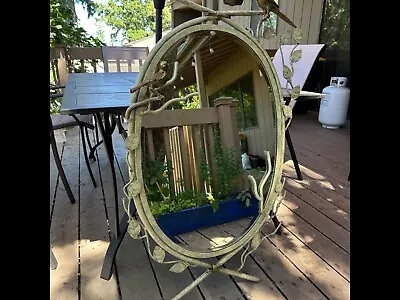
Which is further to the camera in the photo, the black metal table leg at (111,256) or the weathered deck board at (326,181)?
the weathered deck board at (326,181)

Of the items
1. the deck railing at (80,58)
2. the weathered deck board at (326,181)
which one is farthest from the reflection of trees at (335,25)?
the deck railing at (80,58)

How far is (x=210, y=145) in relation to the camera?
1.33 meters

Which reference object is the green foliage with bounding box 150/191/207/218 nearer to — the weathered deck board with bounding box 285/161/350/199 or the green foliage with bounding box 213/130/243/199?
the green foliage with bounding box 213/130/243/199

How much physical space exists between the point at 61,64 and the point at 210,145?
2.60m

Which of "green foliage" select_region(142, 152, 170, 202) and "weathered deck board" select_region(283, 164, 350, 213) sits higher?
"green foliage" select_region(142, 152, 170, 202)

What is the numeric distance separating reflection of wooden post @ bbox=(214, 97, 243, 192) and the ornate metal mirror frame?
0.49 ft

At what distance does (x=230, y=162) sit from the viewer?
1.36m

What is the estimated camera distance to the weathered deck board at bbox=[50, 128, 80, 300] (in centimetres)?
121

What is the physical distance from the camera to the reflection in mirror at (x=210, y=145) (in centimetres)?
119

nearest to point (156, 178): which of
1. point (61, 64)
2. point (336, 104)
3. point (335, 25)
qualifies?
point (61, 64)

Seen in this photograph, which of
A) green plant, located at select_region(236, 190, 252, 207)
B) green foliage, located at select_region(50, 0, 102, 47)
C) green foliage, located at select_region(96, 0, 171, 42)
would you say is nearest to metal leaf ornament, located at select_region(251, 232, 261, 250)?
green plant, located at select_region(236, 190, 252, 207)

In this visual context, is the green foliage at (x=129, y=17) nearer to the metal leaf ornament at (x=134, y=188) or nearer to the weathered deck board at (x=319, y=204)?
the weathered deck board at (x=319, y=204)

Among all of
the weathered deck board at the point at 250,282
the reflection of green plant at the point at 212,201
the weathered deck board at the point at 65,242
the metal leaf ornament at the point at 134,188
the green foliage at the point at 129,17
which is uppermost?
the green foliage at the point at 129,17
